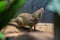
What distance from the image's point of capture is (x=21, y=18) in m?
2.39

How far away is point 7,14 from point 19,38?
77cm

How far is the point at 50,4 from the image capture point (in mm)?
421

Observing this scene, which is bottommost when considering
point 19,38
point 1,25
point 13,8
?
point 19,38

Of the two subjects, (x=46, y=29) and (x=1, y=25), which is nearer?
(x=1, y=25)

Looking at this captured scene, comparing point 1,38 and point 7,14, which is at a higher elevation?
point 7,14

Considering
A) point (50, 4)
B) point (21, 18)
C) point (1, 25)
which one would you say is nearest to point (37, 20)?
point (21, 18)

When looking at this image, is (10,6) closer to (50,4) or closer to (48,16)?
(50,4)

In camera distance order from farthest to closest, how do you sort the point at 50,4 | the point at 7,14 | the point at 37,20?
the point at 37,20 < the point at 7,14 < the point at 50,4

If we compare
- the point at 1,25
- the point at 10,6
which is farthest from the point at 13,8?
the point at 1,25

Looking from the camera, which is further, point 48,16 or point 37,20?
point 37,20

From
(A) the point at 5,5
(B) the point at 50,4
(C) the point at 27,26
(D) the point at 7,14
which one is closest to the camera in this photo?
(B) the point at 50,4

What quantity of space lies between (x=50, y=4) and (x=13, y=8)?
59 centimetres

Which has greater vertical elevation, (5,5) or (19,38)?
(5,5)

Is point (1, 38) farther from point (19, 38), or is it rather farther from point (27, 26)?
point (27, 26)
